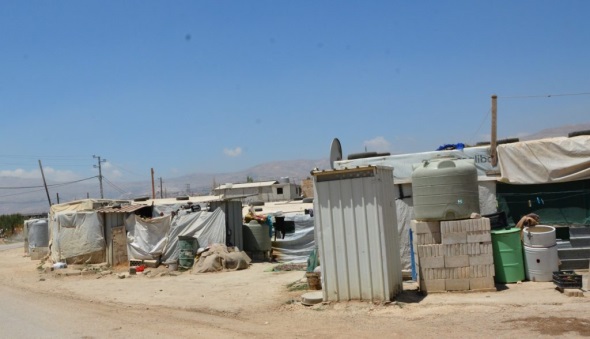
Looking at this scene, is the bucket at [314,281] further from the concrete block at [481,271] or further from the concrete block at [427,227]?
the concrete block at [481,271]

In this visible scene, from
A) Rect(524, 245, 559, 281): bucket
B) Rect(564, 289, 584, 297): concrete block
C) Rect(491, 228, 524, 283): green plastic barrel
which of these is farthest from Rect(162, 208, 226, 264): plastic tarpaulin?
Rect(564, 289, 584, 297): concrete block

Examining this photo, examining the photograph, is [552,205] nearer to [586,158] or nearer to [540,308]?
[586,158]

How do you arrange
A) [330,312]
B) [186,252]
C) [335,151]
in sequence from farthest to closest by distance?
[186,252] → [335,151] → [330,312]

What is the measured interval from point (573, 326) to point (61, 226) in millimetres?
23404

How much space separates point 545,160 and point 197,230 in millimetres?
12503

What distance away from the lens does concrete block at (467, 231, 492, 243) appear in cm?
1069

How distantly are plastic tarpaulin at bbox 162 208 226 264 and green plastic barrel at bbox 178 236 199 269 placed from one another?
60cm

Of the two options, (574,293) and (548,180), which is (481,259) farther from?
(548,180)

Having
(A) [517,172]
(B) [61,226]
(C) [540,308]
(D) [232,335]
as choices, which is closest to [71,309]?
(D) [232,335]

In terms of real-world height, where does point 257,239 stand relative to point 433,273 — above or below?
above

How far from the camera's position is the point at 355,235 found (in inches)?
410

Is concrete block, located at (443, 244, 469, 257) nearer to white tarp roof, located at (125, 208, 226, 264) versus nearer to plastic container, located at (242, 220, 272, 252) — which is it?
white tarp roof, located at (125, 208, 226, 264)

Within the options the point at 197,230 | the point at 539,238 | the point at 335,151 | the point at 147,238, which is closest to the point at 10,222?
the point at 147,238

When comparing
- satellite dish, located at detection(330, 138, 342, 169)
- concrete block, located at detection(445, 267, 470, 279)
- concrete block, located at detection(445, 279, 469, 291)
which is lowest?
concrete block, located at detection(445, 279, 469, 291)
